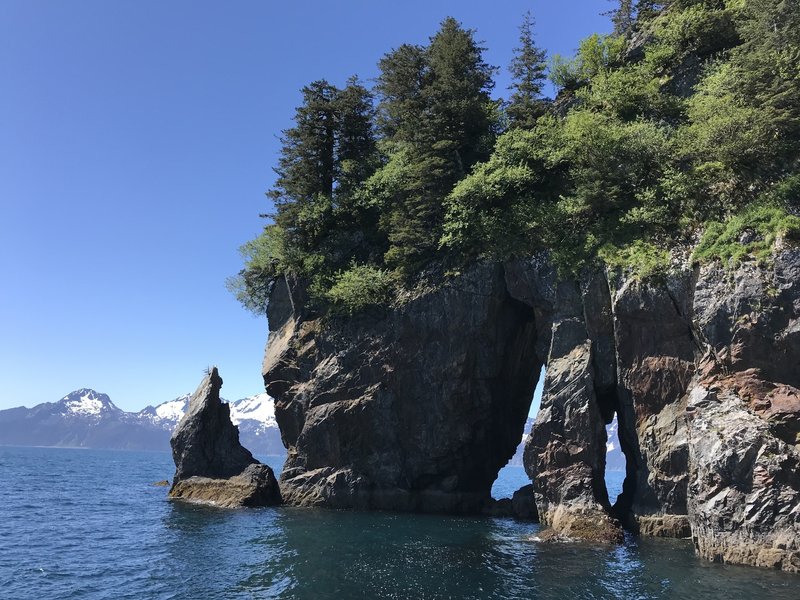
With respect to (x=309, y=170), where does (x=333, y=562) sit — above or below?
below

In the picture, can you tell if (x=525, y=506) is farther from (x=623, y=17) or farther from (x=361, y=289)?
(x=623, y=17)

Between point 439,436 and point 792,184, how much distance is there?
2634cm

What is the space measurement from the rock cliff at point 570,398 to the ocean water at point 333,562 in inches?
115

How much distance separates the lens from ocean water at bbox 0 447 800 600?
20.0m

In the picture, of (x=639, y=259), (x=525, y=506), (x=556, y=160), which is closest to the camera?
(x=639, y=259)

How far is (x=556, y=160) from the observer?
119 feet

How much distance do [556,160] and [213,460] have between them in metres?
36.8

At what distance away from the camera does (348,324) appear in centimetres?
4359

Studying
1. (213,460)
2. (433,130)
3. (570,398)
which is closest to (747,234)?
(570,398)

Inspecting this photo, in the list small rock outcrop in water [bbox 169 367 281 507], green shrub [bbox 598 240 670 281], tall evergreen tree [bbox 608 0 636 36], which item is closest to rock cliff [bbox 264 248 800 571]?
green shrub [bbox 598 240 670 281]

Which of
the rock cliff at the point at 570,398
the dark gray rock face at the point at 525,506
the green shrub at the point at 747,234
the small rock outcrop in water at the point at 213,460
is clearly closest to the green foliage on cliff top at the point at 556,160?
the green shrub at the point at 747,234

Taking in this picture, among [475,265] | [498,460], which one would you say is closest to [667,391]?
[475,265]

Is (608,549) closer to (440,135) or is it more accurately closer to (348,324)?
(348,324)

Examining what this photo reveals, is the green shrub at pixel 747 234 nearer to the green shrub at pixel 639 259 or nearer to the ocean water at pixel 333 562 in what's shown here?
the green shrub at pixel 639 259
